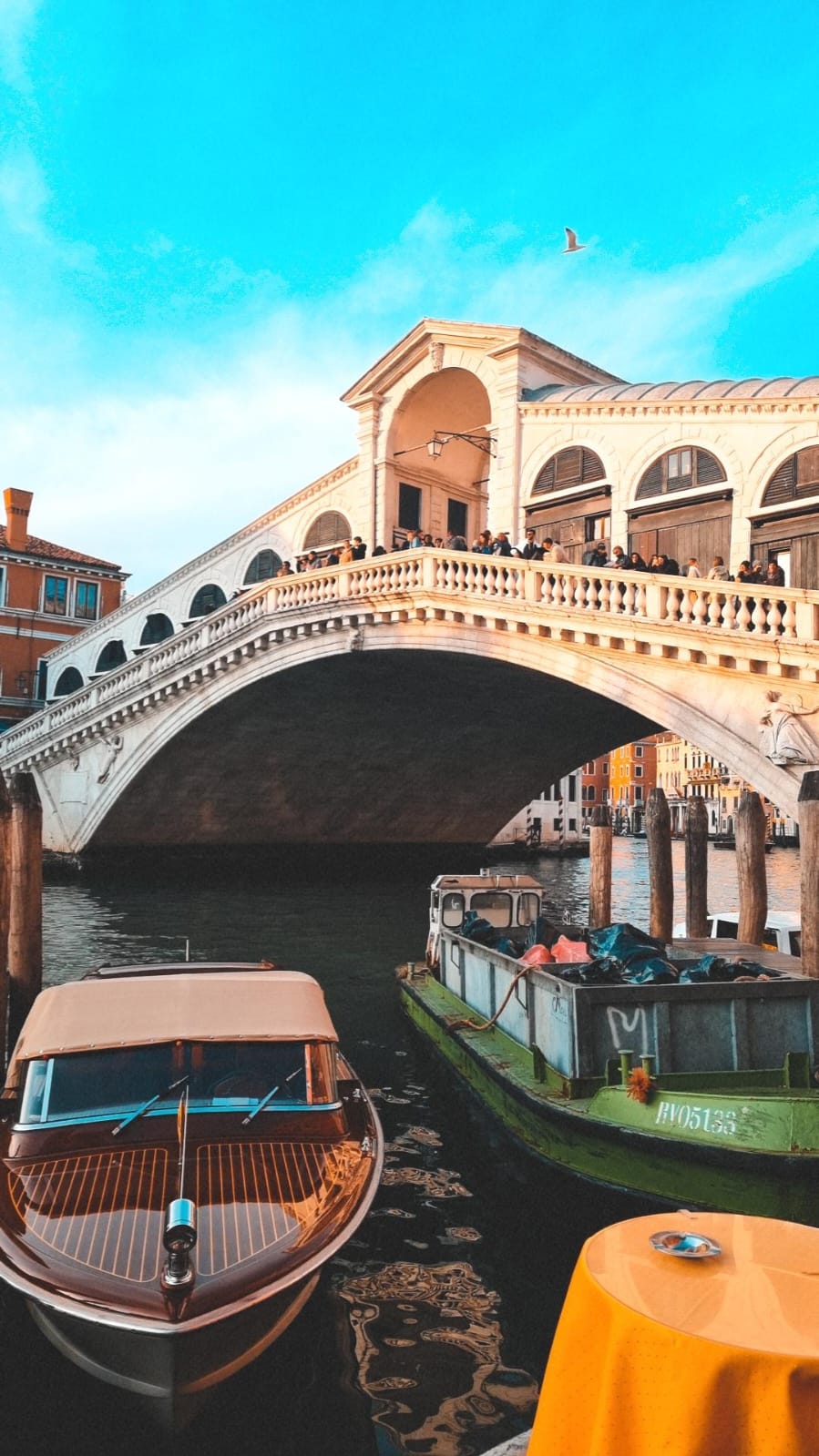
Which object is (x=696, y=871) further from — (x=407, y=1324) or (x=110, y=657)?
(x=110, y=657)

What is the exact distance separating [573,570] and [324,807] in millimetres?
15040

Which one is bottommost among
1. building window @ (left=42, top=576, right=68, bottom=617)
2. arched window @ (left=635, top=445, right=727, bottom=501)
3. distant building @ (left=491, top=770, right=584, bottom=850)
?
distant building @ (left=491, top=770, right=584, bottom=850)

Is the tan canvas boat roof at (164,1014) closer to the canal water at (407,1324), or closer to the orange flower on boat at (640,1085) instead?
the canal water at (407,1324)

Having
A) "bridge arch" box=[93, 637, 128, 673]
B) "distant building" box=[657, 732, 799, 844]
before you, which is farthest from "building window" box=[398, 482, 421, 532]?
"distant building" box=[657, 732, 799, 844]

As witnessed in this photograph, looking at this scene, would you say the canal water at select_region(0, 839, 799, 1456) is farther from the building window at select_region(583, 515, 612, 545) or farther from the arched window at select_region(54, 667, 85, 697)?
the arched window at select_region(54, 667, 85, 697)

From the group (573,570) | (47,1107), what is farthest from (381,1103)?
(573,570)

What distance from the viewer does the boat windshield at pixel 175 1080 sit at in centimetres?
469

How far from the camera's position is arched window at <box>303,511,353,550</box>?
24766mm

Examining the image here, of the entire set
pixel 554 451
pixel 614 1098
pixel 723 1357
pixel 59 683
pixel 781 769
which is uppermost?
pixel 554 451

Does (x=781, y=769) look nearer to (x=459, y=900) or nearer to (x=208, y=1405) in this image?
(x=459, y=900)

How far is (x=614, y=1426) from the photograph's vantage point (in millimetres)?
1633

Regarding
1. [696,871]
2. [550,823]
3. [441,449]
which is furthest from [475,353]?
[550,823]

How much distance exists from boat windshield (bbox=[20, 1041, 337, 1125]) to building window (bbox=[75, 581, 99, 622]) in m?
34.0

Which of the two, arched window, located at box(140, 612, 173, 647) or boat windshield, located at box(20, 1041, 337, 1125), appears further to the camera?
arched window, located at box(140, 612, 173, 647)
